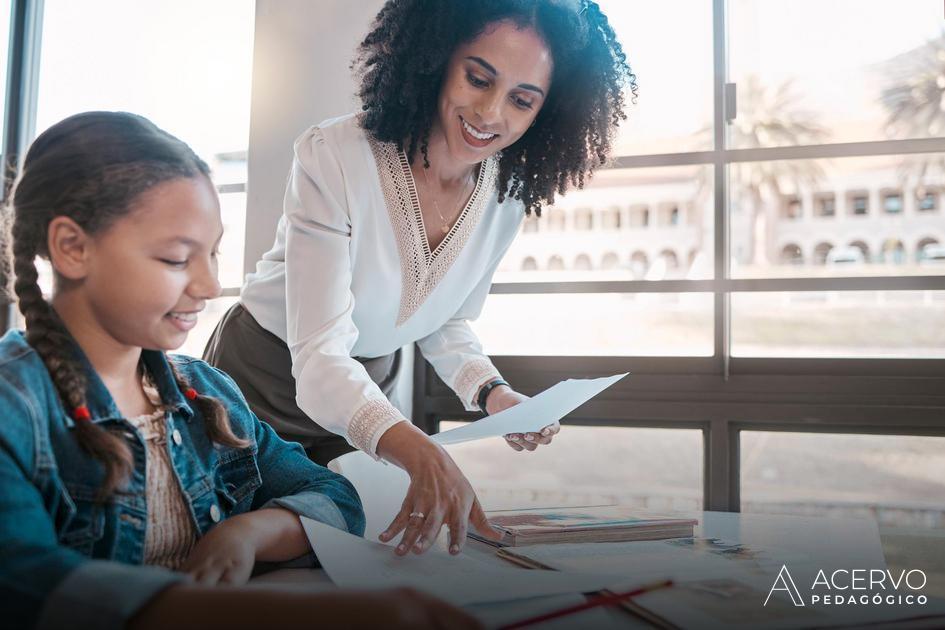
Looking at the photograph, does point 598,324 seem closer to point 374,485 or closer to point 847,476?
point 847,476

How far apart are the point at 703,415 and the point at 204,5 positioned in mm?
1914

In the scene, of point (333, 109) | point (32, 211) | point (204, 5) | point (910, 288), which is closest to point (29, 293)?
point (32, 211)

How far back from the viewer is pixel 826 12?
2.07 metres

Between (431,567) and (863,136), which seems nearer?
(431,567)

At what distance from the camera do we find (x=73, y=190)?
861 millimetres

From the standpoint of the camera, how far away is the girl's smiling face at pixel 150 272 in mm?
858

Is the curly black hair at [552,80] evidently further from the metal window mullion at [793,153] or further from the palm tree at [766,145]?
the palm tree at [766,145]

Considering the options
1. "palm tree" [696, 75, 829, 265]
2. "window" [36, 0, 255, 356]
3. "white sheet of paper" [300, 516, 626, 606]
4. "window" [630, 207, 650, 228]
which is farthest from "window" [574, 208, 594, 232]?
"white sheet of paper" [300, 516, 626, 606]

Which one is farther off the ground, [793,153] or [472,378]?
[793,153]

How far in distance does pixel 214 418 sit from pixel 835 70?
1.75 metres

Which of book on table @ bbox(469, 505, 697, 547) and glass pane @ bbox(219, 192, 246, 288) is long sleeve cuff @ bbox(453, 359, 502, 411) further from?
glass pane @ bbox(219, 192, 246, 288)

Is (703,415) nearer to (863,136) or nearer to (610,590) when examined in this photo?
(863,136)

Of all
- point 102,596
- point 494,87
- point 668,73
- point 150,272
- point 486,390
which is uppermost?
point 668,73

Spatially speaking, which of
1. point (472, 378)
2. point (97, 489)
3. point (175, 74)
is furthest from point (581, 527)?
point (175, 74)
